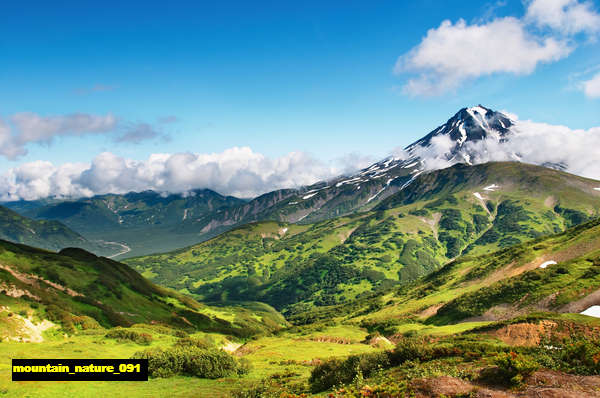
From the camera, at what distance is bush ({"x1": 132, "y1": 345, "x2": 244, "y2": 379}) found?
38.8 meters

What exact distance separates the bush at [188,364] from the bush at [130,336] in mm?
18781

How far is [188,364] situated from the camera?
4016 centimetres

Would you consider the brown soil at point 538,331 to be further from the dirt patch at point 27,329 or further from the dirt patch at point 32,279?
the dirt patch at point 32,279

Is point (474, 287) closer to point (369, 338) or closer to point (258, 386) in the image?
point (369, 338)

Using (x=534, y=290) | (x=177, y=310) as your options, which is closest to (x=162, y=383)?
(x=534, y=290)

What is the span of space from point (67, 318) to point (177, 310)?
71.9 metres

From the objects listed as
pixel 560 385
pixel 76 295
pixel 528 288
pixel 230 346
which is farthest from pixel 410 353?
pixel 76 295

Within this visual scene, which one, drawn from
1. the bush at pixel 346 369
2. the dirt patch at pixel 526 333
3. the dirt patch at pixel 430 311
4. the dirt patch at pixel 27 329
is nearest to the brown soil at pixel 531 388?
the bush at pixel 346 369

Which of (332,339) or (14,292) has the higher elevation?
(14,292)

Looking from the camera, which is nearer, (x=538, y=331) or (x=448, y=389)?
(x=448, y=389)

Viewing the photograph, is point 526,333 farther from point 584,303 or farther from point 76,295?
point 76,295

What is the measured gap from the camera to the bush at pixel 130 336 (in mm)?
57422

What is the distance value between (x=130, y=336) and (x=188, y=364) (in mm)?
24912

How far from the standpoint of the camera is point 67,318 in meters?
69.4
